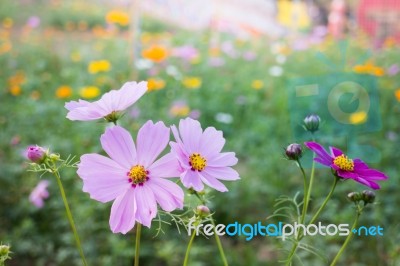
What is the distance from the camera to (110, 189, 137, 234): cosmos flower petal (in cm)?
26

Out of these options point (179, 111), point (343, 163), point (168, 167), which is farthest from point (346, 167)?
point (179, 111)

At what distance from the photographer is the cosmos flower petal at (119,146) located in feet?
0.90

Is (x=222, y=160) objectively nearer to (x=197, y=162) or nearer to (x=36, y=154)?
(x=197, y=162)

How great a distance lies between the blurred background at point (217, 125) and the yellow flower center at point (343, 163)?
0.07m

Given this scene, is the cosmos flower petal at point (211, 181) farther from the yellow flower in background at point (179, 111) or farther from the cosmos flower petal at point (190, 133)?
the yellow flower in background at point (179, 111)

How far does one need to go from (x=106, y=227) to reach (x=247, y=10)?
779cm

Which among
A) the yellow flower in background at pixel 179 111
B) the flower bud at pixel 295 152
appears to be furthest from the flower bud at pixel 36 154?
the yellow flower in background at pixel 179 111

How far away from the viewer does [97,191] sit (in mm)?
261

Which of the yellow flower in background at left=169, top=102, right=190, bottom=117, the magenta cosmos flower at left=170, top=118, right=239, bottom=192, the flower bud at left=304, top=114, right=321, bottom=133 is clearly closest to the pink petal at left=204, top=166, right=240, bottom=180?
the magenta cosmos flower at left=170, top=118, right=239, bottom=192

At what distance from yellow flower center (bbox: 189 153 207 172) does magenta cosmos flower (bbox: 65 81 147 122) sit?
5 cm

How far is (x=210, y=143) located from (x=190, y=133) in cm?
2

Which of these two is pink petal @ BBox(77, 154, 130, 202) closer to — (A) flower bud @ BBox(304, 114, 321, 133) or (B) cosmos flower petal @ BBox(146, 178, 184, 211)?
(B) cosmos flower petal @ BBox(146, 178, 184, 211)

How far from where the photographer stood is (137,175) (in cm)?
28

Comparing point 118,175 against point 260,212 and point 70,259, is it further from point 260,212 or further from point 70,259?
point 260,212
